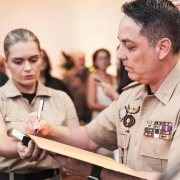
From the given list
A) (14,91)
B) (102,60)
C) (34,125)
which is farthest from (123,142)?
(102,60)

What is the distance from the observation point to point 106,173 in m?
1.39

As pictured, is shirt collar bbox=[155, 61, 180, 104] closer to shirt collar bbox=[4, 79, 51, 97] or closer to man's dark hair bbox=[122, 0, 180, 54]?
man's dark hair bbox=[122, 0, 180, 54]

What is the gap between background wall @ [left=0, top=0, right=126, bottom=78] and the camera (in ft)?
21.4

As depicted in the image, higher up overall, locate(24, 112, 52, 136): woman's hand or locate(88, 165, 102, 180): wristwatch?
locate(24, 112, 52, 136): woman's hand

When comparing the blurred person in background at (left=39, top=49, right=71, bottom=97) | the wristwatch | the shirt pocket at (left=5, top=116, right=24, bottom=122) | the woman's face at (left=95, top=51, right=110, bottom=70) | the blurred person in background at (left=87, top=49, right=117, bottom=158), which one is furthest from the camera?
the woman's face at (left=95, top=51, right=110, bottom=70)

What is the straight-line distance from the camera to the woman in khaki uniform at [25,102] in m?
1.86

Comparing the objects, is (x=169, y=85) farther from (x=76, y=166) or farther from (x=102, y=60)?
(x=102, y=60)

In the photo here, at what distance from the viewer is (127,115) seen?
1.65 meters

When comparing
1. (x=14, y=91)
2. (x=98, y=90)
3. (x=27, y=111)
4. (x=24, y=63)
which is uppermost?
(x=24, y=63)

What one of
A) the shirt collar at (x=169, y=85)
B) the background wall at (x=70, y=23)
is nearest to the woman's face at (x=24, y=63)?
the shirt collar at (x=169, y=85)

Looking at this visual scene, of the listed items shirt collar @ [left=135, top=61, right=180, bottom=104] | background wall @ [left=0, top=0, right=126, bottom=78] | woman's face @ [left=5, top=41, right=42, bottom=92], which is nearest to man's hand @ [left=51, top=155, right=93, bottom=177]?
shirt collar @ [left=135, top=61, right=180, bottom=104]

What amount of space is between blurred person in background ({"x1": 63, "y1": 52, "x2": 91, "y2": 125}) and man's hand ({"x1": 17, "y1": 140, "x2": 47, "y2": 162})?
9.43ft

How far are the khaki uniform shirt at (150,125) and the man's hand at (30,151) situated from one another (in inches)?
13.5

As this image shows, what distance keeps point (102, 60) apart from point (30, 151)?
105 inches
